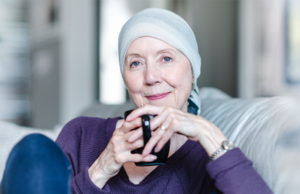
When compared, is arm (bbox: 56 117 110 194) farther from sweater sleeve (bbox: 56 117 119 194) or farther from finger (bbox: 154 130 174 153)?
finger (bbox: 154 130 174 153)

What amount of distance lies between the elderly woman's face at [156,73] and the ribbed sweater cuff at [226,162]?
336 millimetres

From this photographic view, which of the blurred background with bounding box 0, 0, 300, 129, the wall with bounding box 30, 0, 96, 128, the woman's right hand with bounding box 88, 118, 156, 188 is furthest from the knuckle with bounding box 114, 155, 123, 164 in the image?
the wall with bounding box 30, 0, 96, 128

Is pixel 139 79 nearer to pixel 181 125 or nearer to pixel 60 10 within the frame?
pixel 181 125

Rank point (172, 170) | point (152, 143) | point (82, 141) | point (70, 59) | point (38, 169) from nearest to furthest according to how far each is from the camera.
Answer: point (38, 169), point (152, 143), point (172, 170), point (82, 141), point (70, 59)

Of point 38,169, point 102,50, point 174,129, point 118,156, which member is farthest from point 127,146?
point 102,50

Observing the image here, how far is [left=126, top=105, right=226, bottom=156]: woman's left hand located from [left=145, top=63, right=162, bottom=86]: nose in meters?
0.21

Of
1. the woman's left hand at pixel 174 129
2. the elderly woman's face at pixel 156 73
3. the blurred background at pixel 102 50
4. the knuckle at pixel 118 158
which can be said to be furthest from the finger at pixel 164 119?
the blurred background at pixel 102 50

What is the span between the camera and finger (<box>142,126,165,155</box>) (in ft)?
2.59

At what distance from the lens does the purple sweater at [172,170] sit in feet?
2.50

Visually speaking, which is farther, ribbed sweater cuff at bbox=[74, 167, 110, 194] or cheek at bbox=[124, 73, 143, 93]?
cheek at bbox=[124, 73, 143, 93]

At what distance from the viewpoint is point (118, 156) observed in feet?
2.76

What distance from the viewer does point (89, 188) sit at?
0.88m

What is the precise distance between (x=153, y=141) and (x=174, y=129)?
0.07 metres

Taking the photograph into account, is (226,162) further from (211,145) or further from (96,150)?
(96,150)
